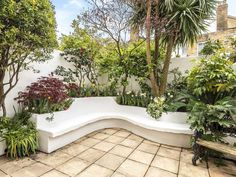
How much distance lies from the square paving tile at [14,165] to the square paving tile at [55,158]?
8.2 inches

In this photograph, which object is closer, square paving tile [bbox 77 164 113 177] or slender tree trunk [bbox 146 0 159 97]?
square paving tile [bbox 77 164 113 177]

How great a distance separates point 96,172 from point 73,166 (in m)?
0.41

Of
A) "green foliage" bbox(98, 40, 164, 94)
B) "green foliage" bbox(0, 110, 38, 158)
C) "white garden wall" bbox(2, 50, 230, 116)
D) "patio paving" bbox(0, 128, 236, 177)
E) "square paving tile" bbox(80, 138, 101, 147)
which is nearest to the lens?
"patio paving" bbox(0, 128, 236, 177)

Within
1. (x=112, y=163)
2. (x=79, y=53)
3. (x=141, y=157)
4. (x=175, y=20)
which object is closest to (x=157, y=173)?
(x=141, y=157)

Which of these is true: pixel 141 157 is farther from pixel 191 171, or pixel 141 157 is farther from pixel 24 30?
pixel 24 30

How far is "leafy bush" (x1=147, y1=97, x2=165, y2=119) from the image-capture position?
13.3 feet

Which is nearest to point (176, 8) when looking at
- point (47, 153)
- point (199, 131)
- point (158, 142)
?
point (199, 131)

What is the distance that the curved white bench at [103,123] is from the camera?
10.6 feet

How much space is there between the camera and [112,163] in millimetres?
2832

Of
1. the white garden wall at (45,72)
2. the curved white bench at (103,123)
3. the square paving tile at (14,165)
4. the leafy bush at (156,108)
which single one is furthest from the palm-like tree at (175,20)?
the square paving tile at (14,165)

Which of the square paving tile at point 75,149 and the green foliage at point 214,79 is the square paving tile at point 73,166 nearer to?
the square paving tile at point 75,149

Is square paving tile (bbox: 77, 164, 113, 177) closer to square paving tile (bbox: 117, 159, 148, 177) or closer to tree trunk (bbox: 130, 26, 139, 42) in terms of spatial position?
square paving tile (bbox: 117, 159, 148, 177)

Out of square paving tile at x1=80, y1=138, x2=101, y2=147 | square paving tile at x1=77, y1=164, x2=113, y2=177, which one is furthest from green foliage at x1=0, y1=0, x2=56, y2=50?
square paving tile at x1=77, y1=164, x2=113, y2=177

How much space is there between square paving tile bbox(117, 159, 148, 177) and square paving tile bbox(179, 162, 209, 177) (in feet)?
1.90
